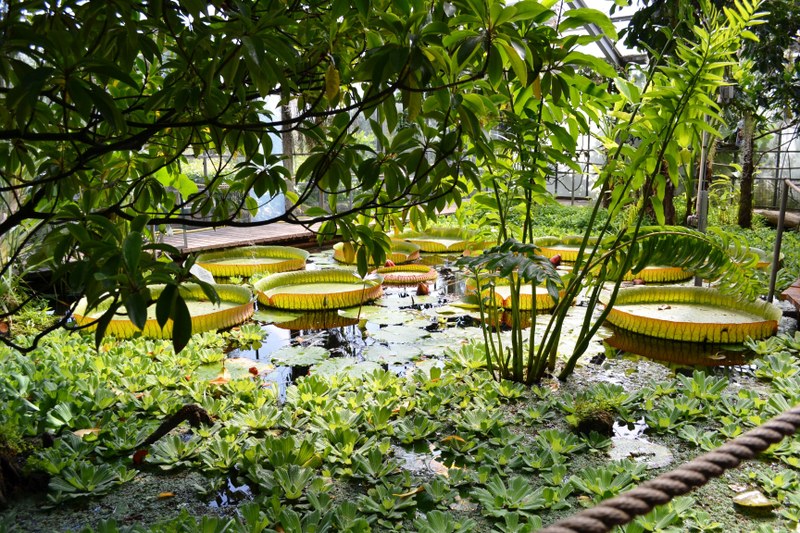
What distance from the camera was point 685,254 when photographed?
9.17 feet

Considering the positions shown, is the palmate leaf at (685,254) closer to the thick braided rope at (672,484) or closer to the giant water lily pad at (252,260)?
the thick braided rope at (672,484)

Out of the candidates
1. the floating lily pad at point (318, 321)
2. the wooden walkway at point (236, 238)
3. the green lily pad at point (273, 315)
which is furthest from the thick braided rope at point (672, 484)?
the wooden walkway at point (236, 238)

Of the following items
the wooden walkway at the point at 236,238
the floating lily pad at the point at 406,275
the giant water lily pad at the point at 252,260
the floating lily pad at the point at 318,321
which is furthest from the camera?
the wooden walkway at the point at 236,238

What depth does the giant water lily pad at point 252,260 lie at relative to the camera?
5578mm

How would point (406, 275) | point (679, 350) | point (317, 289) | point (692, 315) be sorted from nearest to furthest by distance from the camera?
point (679, 350) → point (692, 315) → point (317, 289) → point (406, 275)

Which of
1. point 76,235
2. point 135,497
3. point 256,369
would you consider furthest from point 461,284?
point 76,235

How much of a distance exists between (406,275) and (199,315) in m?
1.95

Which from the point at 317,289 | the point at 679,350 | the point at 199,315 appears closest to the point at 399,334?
the point at 199,315

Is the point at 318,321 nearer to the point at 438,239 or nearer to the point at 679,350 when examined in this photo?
the point at 679,350

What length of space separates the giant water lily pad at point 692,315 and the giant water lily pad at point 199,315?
2.29 metres

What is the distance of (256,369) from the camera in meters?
2.90

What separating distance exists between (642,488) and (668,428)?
1.87 metres

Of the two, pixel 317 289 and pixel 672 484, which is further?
pixel 317 289

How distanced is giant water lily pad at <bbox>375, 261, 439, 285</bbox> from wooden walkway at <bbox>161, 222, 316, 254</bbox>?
1772mm
